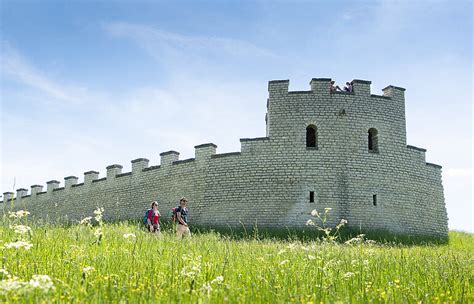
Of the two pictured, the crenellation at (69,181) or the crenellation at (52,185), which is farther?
the crenellation at (52,185)

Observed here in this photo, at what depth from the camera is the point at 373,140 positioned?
56.9 feet

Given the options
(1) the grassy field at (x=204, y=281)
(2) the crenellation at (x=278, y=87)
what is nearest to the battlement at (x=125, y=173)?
(2) the crenellation at (x=278, y=87)

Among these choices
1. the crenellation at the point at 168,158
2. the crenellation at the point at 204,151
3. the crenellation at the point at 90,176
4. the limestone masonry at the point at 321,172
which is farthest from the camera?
the crenellation at the point at 90,176

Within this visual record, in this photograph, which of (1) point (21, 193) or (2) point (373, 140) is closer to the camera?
(2) point (373, 140)

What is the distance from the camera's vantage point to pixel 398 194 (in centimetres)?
1661

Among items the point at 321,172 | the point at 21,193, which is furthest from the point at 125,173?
the point at 21,193

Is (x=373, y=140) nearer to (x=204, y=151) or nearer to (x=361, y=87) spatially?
(x=361, y=87)

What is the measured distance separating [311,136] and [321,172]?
2.10m

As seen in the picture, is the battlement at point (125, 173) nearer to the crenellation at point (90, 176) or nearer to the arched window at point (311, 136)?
the crenellation at point (90, 176)

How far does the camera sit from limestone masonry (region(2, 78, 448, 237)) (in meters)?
16.0

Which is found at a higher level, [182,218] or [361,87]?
[361,87]

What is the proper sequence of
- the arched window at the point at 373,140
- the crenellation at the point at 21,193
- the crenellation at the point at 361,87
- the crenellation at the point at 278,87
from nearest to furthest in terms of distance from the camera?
1. the arched window at the point at 373,140
2. the crenellation at the point at 361,87
3. the crenellation at the point at 278,87
4. the crenellation at the point at 21,193

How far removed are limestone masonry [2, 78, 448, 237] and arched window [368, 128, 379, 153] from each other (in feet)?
0.13

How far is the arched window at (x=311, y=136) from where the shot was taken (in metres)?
17.2
